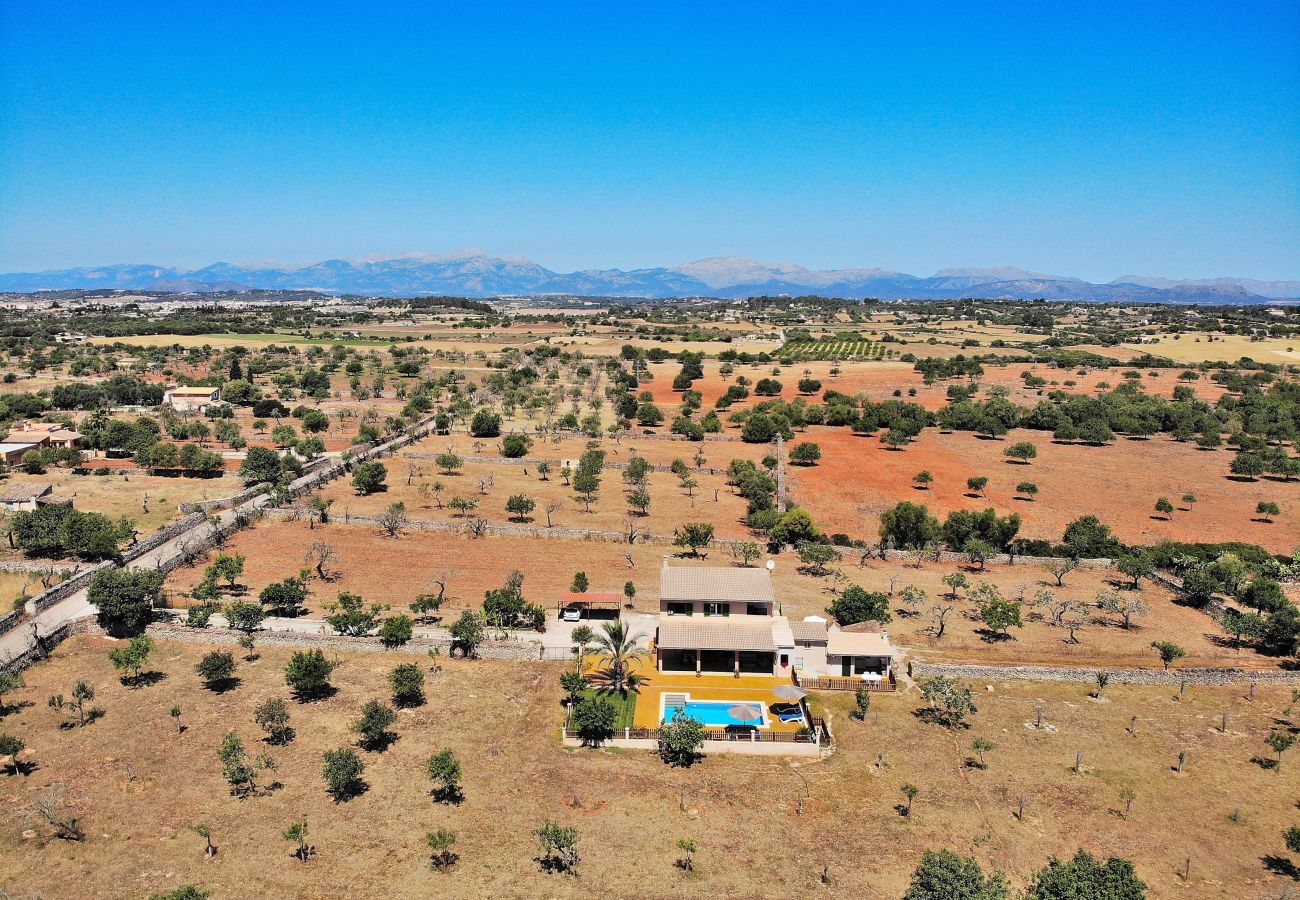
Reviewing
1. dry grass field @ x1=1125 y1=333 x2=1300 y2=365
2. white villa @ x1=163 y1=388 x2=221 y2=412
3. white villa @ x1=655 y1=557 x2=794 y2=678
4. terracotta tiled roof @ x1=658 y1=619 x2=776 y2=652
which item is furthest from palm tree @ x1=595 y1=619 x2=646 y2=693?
dry grass field @ x1=1125 y1=333 x2=1300 y2=365

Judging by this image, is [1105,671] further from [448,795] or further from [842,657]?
[448,795]

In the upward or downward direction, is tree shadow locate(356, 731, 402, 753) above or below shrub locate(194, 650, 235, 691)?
below

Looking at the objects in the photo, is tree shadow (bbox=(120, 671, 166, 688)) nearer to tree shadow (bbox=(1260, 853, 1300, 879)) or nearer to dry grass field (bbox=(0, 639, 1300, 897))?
dry grass field (bbox=(0, 639, 1300, 897))

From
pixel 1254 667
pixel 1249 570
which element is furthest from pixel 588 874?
pixel 1249 570

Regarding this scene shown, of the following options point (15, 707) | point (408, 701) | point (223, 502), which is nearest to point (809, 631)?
point (408, 701)

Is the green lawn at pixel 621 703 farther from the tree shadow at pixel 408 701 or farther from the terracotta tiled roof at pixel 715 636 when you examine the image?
the tree shadow at pixel 408 701

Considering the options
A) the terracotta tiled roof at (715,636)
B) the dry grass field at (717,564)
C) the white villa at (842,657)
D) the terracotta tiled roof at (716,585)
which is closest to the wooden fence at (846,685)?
the white villa at (842,657)
